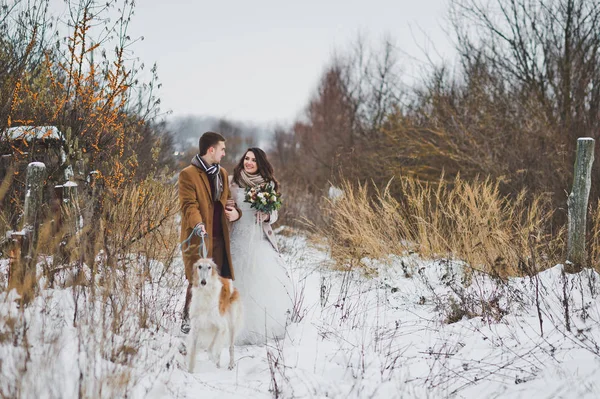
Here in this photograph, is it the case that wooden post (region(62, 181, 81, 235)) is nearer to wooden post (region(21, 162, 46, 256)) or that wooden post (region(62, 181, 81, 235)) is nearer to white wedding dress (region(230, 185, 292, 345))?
wooden post (region(21, 162, 46, 256))

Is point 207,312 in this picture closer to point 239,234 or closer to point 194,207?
point 194,207

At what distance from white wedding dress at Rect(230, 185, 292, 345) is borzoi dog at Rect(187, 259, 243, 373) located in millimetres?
616

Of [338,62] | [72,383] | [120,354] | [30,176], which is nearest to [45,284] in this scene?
[30,176]

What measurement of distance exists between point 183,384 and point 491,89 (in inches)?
333

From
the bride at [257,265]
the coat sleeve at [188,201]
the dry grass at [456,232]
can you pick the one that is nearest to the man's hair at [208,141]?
the coat sleeve at [188,201]

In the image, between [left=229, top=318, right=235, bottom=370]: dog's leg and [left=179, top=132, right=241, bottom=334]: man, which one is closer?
[left=229, top=318, right=235, bottom=370]: dog's leg

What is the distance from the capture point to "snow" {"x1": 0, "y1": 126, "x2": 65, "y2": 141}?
463 cm

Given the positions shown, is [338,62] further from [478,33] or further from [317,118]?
[478,33]

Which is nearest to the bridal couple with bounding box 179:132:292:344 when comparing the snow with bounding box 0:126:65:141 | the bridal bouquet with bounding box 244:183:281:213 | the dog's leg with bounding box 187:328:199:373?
the bridal bouquet with bounding box 244:183:281:213

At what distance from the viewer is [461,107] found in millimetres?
9953

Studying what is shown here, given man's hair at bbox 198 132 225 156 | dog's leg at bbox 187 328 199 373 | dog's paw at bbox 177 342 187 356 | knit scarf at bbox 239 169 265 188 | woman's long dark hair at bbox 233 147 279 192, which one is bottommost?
dog's paw at bbox 177 342 187 356

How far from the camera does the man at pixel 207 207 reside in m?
3.70

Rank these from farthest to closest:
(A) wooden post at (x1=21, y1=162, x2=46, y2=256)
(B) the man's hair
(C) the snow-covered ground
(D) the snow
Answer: (D) the snow
(B) the man's hair
(A) wooden post at (x1=21, y1=162, x2=46, y2=256)
(C) the snow-covered ground

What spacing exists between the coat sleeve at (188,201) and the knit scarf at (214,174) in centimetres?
18
